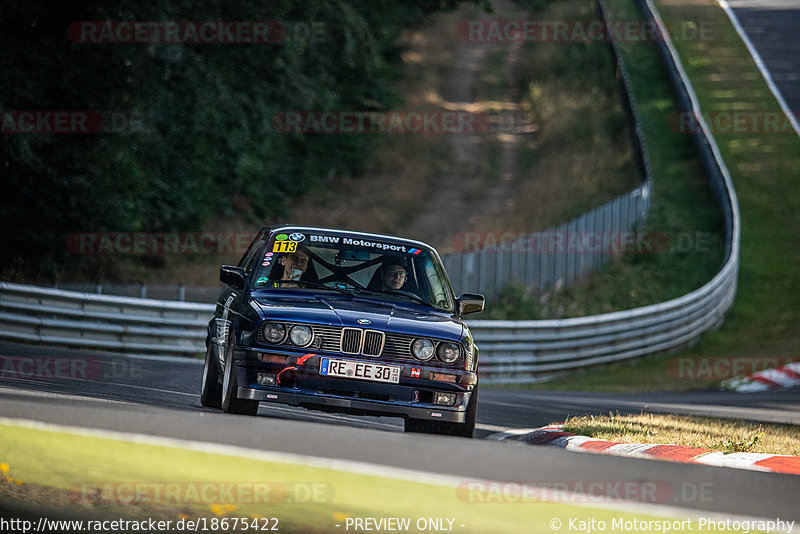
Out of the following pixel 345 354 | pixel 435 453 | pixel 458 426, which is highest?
pixel 345 354

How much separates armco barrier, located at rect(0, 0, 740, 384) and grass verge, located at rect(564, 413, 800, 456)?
24.0 feet

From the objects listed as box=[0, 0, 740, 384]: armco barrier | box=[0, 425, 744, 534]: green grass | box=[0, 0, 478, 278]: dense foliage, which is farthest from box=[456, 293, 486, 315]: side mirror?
box=[0, 0, 478, 278]: dense foliage

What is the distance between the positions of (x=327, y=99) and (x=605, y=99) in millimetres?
18509

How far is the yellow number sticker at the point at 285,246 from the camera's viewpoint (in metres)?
9.98

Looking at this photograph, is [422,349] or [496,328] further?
[496,328]

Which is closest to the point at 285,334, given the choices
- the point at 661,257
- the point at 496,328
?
A: the point at 496,328

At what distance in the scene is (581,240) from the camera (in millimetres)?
25578

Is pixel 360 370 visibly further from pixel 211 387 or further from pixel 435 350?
pixel 211 387

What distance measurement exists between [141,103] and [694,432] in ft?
48.8

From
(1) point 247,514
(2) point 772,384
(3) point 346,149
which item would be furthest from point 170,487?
(3) point 346,149

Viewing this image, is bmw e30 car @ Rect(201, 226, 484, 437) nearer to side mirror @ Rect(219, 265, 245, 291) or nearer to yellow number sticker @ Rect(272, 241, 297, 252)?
side mirror @ Rect(219, 265, 245, 291)

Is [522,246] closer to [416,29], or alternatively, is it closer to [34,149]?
[34,149]

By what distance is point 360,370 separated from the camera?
8.58 meters

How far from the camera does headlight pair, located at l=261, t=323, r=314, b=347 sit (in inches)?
338
